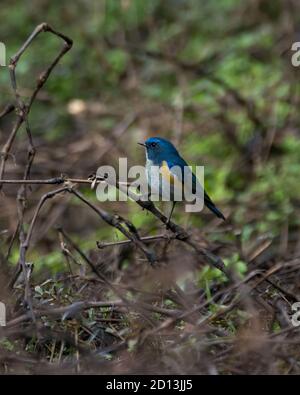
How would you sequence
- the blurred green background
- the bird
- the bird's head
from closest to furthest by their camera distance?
the bird → the bird's head → the blurred green background

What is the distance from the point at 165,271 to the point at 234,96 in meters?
4.95

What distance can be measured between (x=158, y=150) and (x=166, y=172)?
0.96 ft

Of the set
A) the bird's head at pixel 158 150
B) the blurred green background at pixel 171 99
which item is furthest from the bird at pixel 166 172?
the blurred green background at pixel 171 99

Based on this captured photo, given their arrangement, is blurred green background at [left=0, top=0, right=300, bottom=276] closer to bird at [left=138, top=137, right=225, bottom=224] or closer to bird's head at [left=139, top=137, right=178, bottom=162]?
bird at [left=138, top=137, right=225, bottom=224]

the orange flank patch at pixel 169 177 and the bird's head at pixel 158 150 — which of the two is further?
the bird's head at pixel 158 150

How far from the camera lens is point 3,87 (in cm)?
989

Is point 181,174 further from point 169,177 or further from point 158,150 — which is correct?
point 158,150

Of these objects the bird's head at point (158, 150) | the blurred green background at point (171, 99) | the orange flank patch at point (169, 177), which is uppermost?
the blurred green background at point (171, 99)

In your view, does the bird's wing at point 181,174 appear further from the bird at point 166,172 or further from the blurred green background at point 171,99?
the blurred green background at point 171,99

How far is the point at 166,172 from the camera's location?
558 cm

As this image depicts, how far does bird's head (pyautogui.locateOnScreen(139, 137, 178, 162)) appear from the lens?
5.77 meters

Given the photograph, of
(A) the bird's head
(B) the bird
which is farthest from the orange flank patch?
(A) the bird's head

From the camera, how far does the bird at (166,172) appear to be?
5.50 m
